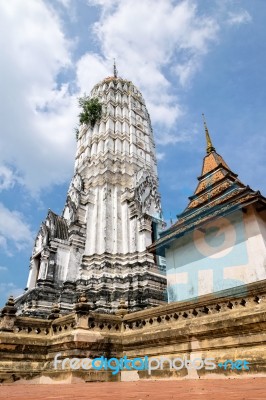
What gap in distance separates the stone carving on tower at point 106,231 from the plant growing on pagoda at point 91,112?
1.47ft

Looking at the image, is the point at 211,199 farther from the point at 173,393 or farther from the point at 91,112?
the point at 91,112

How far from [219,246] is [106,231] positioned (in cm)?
1168

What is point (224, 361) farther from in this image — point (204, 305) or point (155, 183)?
point (155, 183)

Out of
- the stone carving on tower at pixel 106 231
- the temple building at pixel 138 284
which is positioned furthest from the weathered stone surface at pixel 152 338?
the stone carving on tower at pixel 106 231

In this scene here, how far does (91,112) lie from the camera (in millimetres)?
30828

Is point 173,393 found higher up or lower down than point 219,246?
lower down

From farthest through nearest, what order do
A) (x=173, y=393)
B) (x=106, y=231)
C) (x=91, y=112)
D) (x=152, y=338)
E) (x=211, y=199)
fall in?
(x=91, y=112) < (x=106, y=231) < (x=211, y=199) < (x=152, y=338) < (x=173, y=393)

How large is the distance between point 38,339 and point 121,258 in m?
12.2

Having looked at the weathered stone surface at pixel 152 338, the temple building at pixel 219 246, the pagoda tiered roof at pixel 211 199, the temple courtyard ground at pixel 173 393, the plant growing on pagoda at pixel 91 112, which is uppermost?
the plant growing on pagoda at pixel 91 112

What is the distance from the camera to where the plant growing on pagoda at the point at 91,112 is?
101 feet

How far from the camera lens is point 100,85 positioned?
115 feet

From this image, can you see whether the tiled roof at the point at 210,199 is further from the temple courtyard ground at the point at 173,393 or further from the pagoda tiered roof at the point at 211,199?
the temple courtyard ground at the point at 173,393

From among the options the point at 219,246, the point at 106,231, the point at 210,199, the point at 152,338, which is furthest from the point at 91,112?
the point at 152,338

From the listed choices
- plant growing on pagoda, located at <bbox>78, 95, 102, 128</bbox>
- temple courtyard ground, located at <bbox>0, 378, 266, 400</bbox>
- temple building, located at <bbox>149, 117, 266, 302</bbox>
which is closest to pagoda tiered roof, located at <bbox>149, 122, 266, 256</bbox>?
temple building, located at <bbox>149, 117, 266, 302</bbox>
